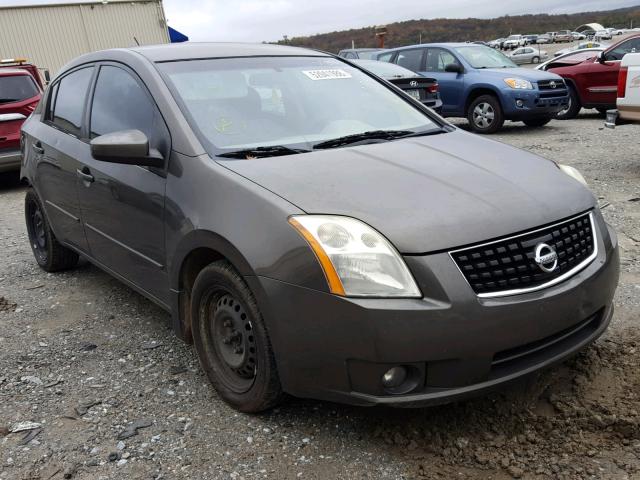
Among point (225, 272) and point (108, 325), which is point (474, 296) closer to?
point (225, 272)

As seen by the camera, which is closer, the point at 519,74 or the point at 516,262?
the point at 516,262

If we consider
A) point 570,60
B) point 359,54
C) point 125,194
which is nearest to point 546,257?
point 125,194

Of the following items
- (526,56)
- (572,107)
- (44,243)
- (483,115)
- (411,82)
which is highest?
(411,82)

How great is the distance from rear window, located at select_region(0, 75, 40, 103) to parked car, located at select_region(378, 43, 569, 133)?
7.12 metres

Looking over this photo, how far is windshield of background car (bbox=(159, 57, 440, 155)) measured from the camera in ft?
10.1

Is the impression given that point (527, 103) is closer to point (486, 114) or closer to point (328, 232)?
point (486, 114)

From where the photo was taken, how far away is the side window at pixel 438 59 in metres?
12.1

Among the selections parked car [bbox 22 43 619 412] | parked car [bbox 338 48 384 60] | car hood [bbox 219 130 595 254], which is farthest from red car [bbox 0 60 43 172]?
car hood [bbox 219 130 595 254]

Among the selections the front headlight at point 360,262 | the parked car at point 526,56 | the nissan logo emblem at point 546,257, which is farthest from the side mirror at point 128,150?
the parked car at point 526,56

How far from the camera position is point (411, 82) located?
396 inches

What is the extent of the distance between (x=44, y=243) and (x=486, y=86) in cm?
858

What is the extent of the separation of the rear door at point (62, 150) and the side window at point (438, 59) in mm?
9029

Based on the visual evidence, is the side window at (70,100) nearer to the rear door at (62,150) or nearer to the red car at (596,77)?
the rear door at (62,150)

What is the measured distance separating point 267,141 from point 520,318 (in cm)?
150
